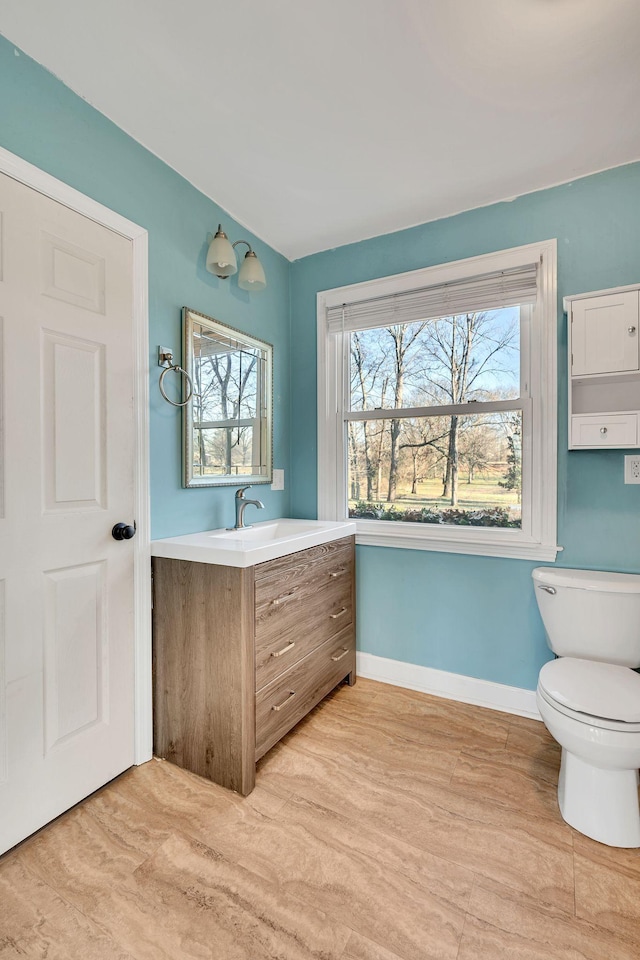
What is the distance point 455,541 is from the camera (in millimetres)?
2205

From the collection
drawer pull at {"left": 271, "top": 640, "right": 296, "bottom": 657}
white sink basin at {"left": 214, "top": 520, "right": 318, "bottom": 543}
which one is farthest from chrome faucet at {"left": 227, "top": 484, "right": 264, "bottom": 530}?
drawer pull at {"left": 271, "top": 640, "right": 296, "bottom": 657}

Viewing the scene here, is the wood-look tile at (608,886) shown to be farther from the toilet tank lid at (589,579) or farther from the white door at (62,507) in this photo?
the white door at (62,507)

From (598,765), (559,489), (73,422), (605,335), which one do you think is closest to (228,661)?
(73,422)

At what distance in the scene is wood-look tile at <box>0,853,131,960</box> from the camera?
1.04 m

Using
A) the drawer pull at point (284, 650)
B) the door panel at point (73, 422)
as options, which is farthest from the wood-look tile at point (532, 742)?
the door panel at point (73, 422)

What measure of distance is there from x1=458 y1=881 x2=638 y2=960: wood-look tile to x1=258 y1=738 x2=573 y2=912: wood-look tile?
0.06 metres

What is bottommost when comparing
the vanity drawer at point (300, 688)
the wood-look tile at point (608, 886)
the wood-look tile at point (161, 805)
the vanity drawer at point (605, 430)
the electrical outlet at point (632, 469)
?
the wood-look tile at point (608, 886)

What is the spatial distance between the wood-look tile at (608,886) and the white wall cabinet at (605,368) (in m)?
1.39

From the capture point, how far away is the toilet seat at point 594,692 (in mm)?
1329

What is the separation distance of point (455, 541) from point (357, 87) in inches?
74.5

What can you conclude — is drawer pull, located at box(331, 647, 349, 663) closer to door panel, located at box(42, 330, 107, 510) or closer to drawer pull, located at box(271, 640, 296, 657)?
drawer pull, located at box(271, 640, 296, 657)

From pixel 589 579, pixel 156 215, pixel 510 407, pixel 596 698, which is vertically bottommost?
pixel 596 698

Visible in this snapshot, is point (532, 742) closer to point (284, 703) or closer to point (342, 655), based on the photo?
point (342, 655)

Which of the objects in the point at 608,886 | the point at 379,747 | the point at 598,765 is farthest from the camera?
the point at 379,747
